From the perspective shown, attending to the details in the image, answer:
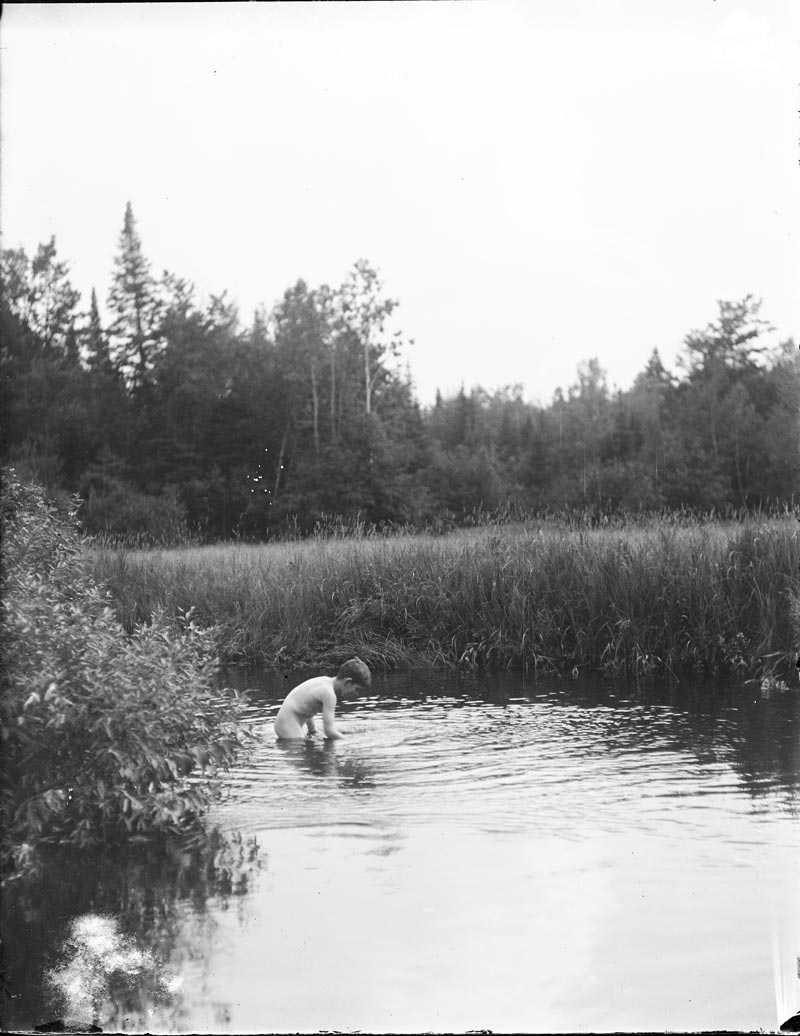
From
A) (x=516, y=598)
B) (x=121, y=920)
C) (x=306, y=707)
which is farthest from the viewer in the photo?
(x=516, y=598)

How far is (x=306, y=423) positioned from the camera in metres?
36.1

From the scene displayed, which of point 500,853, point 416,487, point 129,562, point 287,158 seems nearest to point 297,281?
point 416,487

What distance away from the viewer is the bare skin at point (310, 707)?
8234mm

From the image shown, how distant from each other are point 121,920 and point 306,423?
31.8 meters

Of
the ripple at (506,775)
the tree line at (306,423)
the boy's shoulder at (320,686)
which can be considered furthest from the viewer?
the tree line at (306,423)

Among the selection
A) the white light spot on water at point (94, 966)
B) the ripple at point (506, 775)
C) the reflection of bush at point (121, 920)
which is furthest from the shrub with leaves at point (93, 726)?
the ripple at point (506, 775)

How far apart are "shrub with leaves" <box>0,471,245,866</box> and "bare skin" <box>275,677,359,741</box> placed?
214cm

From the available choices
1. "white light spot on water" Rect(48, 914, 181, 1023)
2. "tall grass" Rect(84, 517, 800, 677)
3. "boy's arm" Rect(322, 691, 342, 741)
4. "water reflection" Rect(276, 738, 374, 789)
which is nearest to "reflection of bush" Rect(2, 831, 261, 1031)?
"white light spot on water" Rect(48, 914, 181, 1023)

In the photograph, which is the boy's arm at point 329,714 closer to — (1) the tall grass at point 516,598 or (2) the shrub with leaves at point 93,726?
(2) the shrub with leaves at point 93,726

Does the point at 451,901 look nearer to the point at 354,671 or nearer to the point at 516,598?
the point at 354,671

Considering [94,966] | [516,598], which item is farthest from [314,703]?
[516,598]

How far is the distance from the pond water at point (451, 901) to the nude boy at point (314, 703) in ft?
0.73

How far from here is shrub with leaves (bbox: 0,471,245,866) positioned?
4.86 m

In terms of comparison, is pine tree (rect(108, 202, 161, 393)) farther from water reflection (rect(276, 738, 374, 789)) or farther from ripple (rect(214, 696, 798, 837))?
water reflection (rect(276, 738, 374, 789))
